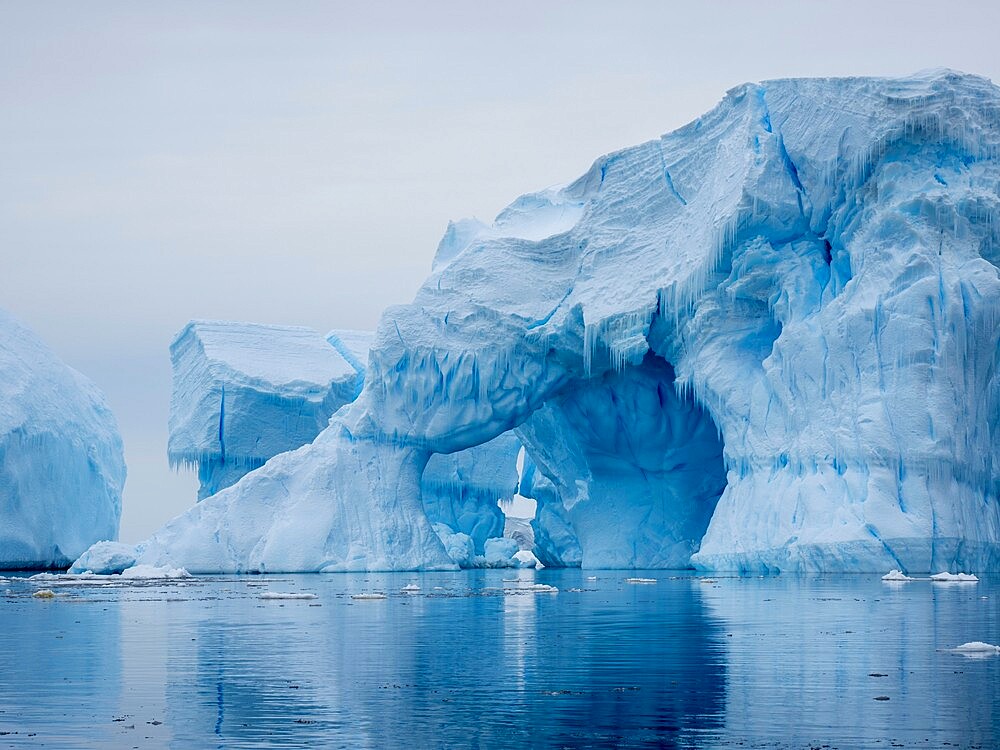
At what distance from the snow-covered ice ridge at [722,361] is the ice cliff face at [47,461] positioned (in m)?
10.0

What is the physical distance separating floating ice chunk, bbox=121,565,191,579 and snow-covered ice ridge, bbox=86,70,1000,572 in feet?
2.71

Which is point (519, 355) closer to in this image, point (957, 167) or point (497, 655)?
point (957, 167)

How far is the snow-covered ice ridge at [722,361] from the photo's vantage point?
26219 millimetres

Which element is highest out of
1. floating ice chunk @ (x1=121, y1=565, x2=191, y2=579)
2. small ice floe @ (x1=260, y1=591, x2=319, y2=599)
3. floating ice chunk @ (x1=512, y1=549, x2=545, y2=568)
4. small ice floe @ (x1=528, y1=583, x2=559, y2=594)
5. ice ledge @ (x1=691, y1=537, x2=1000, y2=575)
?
ice ledge @ (x1=691, y1=537, x2=1000, y2=575)

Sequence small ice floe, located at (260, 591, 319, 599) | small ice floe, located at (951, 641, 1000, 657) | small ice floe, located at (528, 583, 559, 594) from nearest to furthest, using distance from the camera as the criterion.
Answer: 1. small ice floe, located at (951, 641, 1000, 657)
2. small ice floe, located at (260, 591, 319, 599)
3. small ice floe, located at (528, 583, 559, 594)

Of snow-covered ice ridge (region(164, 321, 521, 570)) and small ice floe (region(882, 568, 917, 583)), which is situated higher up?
snow-covered ice ridge (region(164, 321, 521, 570))

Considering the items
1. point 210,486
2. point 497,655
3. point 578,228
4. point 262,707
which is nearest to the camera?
point 262,707

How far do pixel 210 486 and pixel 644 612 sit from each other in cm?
3231

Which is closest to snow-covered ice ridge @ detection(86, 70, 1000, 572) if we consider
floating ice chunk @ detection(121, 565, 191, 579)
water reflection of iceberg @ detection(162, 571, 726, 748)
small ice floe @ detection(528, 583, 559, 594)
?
floating ice chunk @ detection(121, 565, 191, 579)

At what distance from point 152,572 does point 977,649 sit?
26.7m

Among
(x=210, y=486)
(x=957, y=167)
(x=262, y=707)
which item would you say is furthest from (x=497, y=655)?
(x=210, y=486)

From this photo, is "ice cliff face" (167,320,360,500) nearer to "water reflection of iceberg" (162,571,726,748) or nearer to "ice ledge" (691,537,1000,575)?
"ice ledge" (691,537,1000,575)

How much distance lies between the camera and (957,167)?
27234 mm

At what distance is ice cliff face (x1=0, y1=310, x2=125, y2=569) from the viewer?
43.7 m
